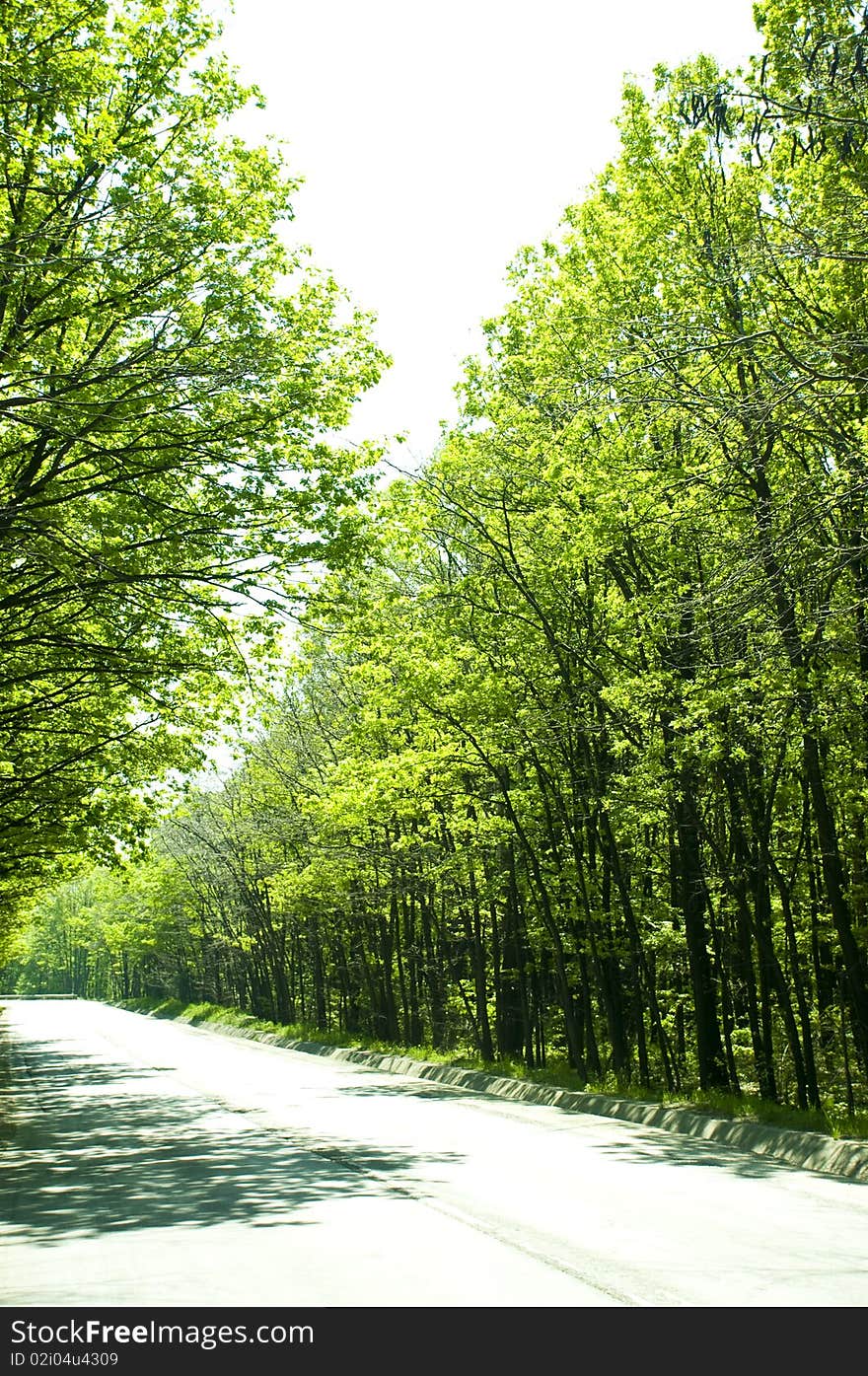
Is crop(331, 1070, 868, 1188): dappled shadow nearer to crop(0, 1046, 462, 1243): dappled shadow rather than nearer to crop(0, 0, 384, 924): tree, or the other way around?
crop(0, 1046, 462, 1243): dappled shadow

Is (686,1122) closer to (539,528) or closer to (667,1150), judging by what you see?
(667,1150)

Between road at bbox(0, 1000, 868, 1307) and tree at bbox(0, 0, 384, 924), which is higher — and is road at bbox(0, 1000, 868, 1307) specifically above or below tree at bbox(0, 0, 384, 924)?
below

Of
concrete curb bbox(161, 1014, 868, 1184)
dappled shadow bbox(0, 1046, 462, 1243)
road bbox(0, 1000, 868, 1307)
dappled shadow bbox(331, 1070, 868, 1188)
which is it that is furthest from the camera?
dappled shadow bbox(331, 1070, 868, 1188)

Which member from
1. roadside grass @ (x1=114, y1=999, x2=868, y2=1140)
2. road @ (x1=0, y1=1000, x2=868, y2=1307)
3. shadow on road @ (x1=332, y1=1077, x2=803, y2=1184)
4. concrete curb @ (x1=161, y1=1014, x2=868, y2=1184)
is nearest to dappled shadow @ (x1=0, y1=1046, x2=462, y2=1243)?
road @ (x1=0, y1=1000, x2=868, y2=1307)

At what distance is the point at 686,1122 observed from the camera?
1405cm

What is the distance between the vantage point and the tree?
1100 cm

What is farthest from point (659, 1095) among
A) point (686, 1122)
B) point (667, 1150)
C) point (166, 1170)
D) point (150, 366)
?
point (150, 366)

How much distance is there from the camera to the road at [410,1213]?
629 centimetres

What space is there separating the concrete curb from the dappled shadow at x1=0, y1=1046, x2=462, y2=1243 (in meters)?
3.54

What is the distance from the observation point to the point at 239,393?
41.4 ft

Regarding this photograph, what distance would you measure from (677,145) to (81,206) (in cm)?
778

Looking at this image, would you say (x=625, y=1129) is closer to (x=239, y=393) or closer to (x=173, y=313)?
(x=239, y=393)

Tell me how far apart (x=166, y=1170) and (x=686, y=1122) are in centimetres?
627
